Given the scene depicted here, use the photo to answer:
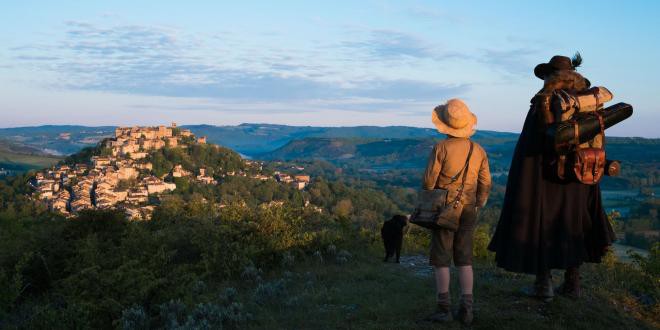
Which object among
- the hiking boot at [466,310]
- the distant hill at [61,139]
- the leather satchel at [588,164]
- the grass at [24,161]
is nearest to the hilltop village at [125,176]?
the grass at [24,161]

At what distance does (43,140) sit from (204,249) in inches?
6910

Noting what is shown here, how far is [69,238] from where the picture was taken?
27.1ft

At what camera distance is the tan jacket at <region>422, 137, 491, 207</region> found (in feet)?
14.2

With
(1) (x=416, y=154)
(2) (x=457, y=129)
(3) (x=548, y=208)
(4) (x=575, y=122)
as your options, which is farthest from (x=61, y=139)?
(4) (x=575, y=122)

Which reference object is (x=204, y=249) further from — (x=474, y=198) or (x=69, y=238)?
(x=474, y=198)

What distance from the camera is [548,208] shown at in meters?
4.66

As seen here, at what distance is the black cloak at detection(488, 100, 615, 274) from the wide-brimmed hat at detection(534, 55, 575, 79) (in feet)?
1.36

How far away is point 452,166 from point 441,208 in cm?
36

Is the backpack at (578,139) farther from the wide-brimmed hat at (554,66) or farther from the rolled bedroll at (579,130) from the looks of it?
the wide-brimmed hat at (554,66)

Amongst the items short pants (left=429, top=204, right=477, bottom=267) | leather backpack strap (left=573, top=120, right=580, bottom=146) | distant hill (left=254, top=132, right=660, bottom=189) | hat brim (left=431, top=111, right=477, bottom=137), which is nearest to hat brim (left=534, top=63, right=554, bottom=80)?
leather backpack strap (left=573, top=120, right=580, bottom=146)

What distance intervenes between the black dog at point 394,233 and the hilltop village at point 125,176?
3030 centimetres

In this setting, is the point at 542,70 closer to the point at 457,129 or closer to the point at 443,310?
the point at 457,129

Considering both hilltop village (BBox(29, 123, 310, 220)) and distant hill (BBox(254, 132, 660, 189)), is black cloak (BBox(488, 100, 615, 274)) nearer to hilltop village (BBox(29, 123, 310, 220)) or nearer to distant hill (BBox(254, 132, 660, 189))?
hilltop village (BBox(29, 123, 310, 220))

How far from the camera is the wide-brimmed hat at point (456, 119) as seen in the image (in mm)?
4320
